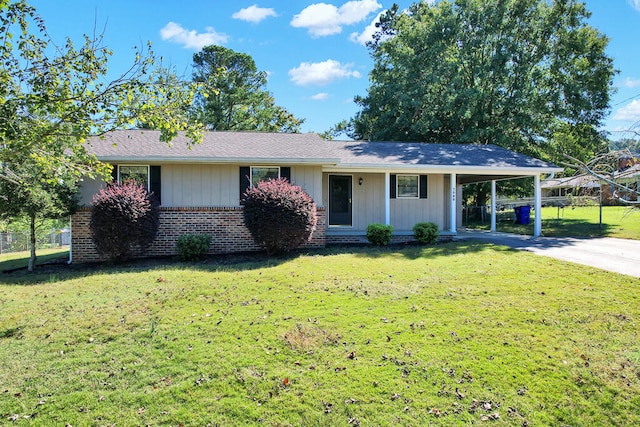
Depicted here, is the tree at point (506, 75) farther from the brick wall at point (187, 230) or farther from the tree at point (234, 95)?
the brick wall at point (187, 230)

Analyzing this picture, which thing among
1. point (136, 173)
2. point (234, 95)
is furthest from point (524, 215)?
point (234, 95)

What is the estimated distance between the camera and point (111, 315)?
547cm

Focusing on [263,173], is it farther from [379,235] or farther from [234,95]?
[234,95]

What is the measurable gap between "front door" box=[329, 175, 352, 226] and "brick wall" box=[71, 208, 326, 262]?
3738 mm

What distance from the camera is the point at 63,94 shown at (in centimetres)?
396

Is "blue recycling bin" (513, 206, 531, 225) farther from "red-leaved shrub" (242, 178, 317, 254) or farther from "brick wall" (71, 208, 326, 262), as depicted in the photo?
"brick wall" (71, 208, 326, 262)

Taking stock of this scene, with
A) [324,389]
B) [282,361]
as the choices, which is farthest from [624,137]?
[282,361]

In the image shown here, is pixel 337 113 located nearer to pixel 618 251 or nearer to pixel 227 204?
pixel 227 204

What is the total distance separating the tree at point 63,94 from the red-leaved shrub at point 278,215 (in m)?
4.73

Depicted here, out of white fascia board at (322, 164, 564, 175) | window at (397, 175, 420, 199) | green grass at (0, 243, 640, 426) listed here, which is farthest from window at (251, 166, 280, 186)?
window at (397, 175, 420, 199)

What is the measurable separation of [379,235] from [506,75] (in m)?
14.2

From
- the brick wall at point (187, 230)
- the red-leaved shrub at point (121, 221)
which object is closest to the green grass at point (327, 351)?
the red-leaved shrub at point (121, 221)

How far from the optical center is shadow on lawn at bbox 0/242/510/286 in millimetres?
8469

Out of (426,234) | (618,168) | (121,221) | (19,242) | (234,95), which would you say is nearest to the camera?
(618,168)
